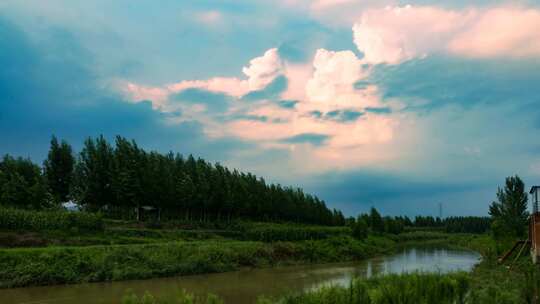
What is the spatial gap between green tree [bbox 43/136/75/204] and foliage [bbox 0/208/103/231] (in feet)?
40.3

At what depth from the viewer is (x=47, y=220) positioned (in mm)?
37375

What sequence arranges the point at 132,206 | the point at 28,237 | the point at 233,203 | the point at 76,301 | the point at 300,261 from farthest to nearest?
the point at 233,203
the point at 132,206
the point at 300,261
the point at 28,237
the point at 76,301

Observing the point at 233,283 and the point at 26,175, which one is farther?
the point at 26,175

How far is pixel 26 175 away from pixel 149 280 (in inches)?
857

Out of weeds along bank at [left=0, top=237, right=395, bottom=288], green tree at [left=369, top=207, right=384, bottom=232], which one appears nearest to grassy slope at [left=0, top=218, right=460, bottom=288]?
weeds along bank at [left=0, top=237, right=395, bottom=288]

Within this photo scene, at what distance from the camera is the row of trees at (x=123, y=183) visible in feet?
148

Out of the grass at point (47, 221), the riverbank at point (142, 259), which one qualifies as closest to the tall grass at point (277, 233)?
the riverbank at point (142, 259)

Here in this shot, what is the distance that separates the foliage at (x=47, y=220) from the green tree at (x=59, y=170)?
40.3 ft

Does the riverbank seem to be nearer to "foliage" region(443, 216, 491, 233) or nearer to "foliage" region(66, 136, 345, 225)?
"foliage" region(66, 136, 345, 225)

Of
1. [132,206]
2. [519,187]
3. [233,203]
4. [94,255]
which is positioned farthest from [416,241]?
[94,255]

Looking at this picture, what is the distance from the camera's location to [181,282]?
31.8 meters

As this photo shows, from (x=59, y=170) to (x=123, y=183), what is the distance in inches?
278

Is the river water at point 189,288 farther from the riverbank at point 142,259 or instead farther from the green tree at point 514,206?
the green tree at point 514,206

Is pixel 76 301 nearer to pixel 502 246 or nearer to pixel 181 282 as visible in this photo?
pixel 181 282
